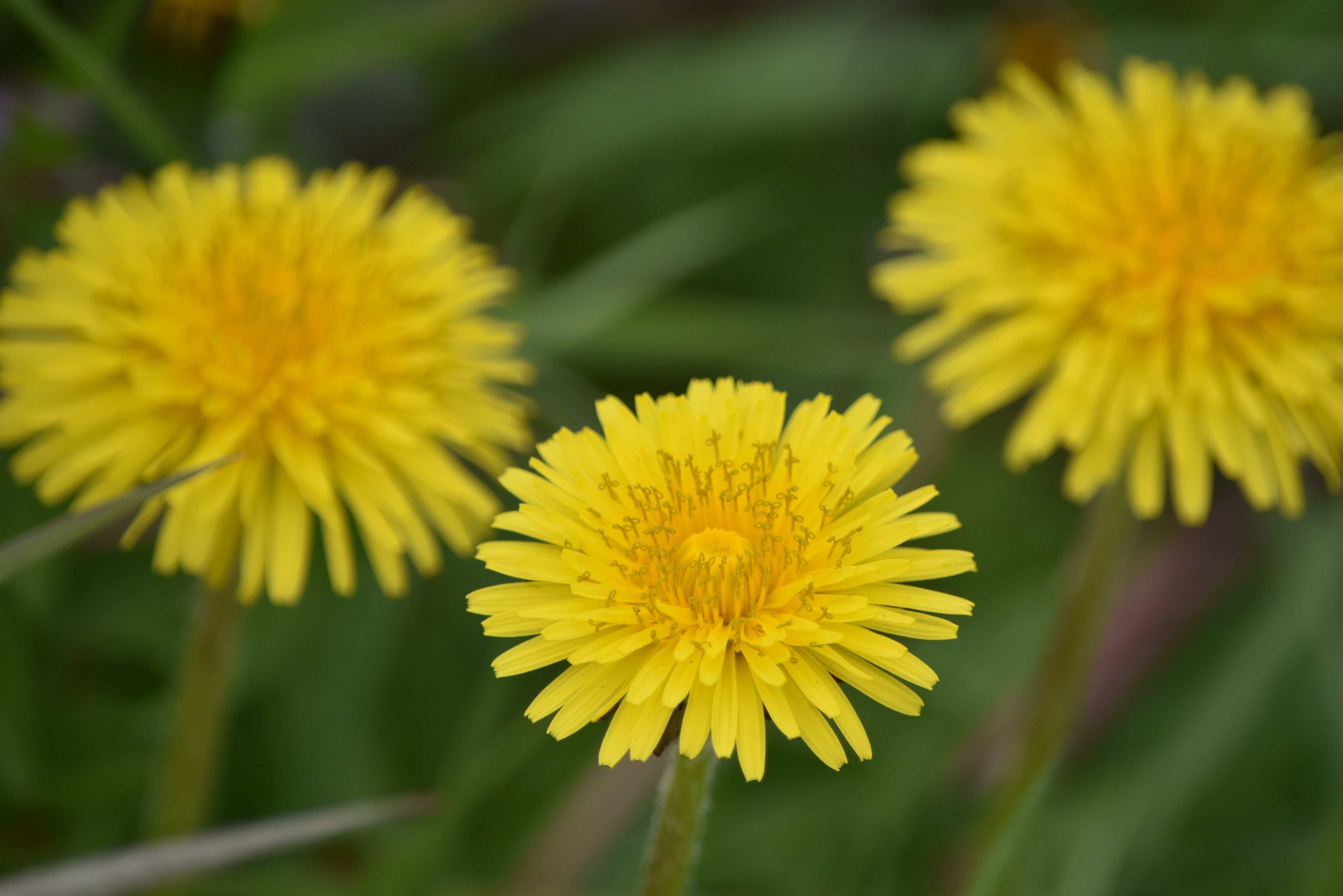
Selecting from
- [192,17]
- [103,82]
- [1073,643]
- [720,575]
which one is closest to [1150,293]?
[1073,643]

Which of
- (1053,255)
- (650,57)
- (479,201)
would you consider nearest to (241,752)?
(479,201)

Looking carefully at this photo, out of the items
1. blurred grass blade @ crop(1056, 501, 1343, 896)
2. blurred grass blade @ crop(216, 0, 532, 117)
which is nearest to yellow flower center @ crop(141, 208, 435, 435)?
blurred grass blade @ crop(216, 0, 532, 117)


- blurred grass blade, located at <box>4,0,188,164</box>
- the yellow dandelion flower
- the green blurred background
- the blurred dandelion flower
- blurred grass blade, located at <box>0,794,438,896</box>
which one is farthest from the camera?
the blurred dandelion flower

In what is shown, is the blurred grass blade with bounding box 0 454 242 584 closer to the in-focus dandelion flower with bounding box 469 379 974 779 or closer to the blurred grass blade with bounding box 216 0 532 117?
the in-focus dandelion flower with bounding box 469 379 974 779

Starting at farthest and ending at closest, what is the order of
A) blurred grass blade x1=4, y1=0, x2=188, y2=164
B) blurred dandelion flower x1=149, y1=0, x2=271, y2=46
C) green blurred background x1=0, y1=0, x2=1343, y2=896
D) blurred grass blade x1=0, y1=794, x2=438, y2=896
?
blurred dandelion flower x1=149, y1=0, x2=271, y2=46 → green blurred background x1=0, y1=0, x2=1343, y2=896 → blurred grass blade x1=4, y1=0, x2=188, y2=164 → blurred grass blade x1=0, y1=794, x2=438, y2=896

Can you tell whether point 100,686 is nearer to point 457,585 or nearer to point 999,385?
point 457,585
